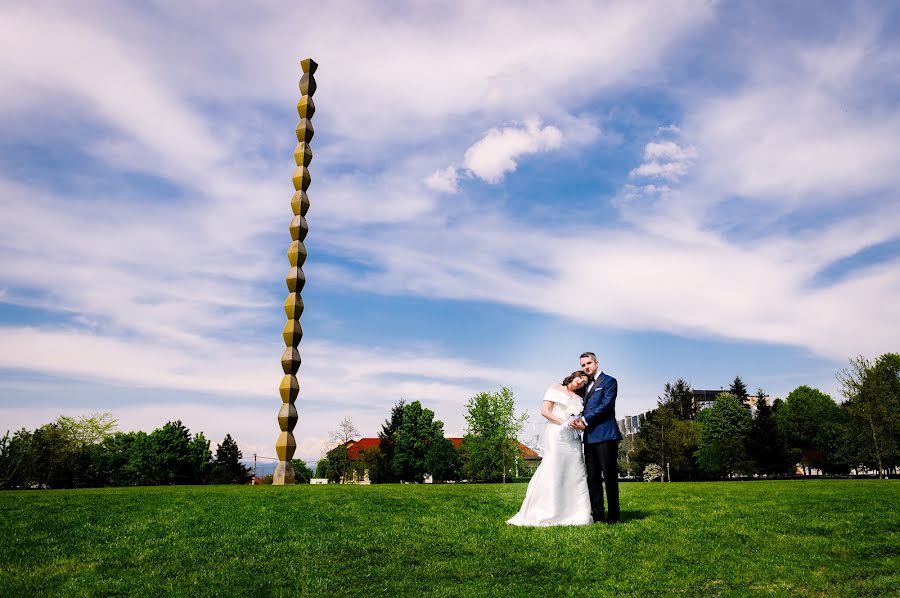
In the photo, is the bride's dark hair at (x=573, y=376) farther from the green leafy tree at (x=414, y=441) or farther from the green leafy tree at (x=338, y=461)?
the green leafy tree at (x=414, y=441)

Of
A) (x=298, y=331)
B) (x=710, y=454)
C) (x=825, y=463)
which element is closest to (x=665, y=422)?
(x=710, y=454)

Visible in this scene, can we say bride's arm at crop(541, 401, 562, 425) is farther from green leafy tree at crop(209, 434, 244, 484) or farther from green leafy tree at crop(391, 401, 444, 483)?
green leafy tree at crop(391, 401, 444, 483)

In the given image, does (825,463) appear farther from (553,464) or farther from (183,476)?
(553,464)

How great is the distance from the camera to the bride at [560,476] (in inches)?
457

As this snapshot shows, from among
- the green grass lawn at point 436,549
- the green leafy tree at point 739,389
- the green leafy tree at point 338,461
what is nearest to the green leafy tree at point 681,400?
the green leafy tree at point 739,389

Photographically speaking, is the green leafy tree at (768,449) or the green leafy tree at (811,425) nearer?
the green leafy tree at (768,449)

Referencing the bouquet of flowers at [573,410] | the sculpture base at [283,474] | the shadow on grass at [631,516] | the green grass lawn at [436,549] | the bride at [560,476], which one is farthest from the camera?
the sculpture base at [283,474]

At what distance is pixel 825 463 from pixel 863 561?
81467 mm

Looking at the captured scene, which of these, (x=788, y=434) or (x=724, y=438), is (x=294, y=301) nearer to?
(x=724, y=438)

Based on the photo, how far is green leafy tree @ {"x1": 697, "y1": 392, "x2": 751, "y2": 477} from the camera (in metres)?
69.1

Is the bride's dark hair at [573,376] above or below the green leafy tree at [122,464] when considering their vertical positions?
above

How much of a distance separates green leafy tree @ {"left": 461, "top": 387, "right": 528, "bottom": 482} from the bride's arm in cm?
5707

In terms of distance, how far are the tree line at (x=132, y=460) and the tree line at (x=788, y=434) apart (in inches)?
2024

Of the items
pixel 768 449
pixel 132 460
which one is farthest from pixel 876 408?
pixel 132 460
